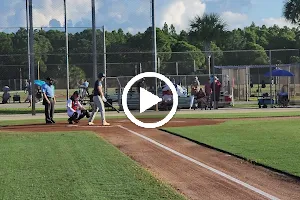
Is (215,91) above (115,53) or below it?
below

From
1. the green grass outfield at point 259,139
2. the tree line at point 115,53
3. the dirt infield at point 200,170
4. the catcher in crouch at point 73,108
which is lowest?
the dirt infield at point 200,170

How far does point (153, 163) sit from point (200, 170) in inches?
49.5

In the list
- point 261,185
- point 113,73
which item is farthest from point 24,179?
point 113,73

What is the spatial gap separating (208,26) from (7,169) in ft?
179

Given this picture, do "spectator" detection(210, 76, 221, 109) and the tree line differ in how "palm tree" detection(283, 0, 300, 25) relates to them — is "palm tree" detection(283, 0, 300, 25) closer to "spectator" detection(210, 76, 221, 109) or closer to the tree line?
the tree line

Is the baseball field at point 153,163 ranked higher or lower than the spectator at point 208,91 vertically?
lower

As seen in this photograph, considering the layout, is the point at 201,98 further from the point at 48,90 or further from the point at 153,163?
the point at 153,163

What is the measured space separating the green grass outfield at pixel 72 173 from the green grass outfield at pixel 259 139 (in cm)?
273

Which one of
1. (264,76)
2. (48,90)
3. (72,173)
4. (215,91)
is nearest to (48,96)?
(48,90)

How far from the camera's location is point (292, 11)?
56.7 m

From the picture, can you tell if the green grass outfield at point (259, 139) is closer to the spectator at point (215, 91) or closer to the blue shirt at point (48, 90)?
the blue shirt at point (48, 90)

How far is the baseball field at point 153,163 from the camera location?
8.96 meters

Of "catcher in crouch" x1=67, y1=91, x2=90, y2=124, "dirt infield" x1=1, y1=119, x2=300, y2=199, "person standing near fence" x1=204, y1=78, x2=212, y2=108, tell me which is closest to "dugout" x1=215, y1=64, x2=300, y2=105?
"person standing near fence" x1=204, y1=78, x2=212, y2=108

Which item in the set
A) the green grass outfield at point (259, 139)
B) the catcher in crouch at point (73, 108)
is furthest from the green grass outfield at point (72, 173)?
the catcher in crouch at point (73, 108)
